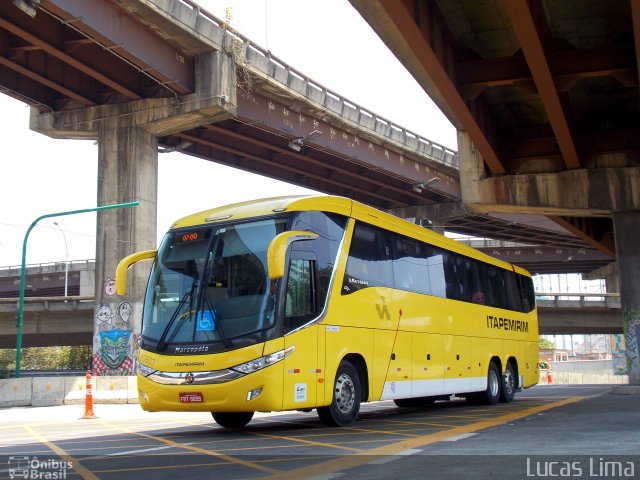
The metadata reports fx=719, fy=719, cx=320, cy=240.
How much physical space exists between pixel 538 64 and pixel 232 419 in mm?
8480

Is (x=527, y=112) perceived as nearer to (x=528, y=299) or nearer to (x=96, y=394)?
(x=528, y=299)

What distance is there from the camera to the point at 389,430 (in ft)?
35.1

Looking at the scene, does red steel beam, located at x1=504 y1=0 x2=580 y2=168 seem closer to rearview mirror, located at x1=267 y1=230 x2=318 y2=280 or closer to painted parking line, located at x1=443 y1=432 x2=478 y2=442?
rearview mirror, located at x1=267 y1=230 x2=318 y2=280

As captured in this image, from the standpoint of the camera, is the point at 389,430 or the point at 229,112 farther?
the point at 229,112

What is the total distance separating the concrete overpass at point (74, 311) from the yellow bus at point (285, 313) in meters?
30.0

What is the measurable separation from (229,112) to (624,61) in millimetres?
16424

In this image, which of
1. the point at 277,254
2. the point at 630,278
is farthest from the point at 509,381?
the point at 277,254

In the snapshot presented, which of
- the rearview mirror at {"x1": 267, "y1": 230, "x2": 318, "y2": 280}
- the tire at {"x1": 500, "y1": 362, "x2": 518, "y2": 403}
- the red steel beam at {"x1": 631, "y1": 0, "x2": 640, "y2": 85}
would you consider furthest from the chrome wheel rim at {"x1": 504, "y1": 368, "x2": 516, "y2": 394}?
the rearview mirror at {"x1": 267, "y1": 230, "x2": 318, "y2": 280}

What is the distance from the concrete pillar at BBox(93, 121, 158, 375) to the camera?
95.2 feet

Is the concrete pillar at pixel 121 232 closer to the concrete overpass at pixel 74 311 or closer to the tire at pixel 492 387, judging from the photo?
the concrete overpass at pixel 74 311

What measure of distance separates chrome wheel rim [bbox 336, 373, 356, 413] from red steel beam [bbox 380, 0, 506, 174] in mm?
5670

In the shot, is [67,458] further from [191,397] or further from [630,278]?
[630,278]

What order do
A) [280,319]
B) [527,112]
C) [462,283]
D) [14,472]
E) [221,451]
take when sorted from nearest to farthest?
[14,472], [221,451], [280,319], [462,283], [527,112]

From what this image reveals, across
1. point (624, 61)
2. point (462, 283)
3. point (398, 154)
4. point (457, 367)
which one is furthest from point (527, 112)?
point (398, 154)
